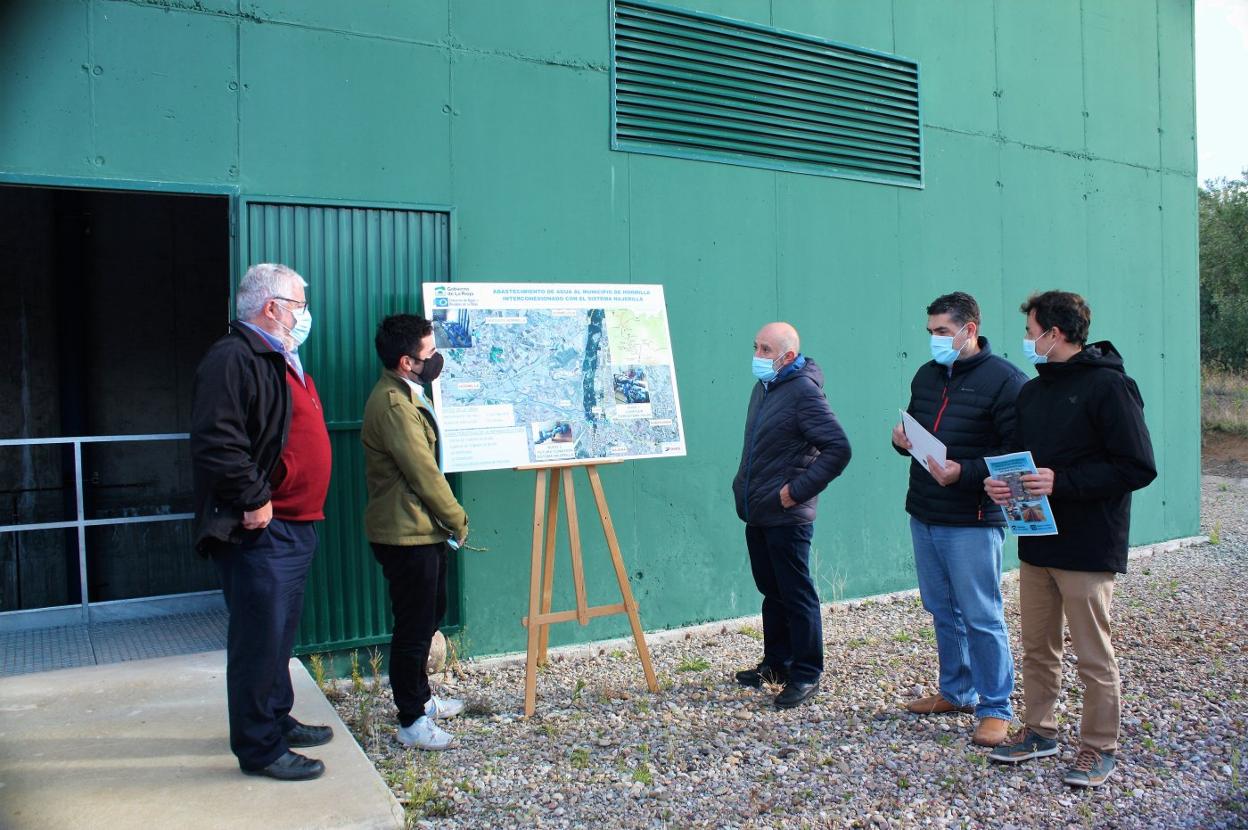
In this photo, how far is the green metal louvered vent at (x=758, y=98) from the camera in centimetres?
589

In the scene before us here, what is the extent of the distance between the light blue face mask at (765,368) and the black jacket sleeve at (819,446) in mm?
243

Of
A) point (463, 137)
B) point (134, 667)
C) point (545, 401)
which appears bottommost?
point (134, 667)

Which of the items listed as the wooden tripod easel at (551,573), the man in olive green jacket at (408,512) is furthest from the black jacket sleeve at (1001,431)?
the man in olive green jacket at (408,512)

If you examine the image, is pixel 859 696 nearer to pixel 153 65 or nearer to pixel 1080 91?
pixel 153 65

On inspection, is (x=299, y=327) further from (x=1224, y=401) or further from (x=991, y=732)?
(x=1224, y=401)

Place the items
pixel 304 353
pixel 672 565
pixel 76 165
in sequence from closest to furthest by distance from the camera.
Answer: pixel 76 165 → pixel 304 353 → pixel 672 565

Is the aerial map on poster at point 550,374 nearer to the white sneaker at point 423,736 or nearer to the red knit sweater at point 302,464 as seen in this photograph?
the red knit sweater at point 302,464

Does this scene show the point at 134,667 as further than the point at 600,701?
No

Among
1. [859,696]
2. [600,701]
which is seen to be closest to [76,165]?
[600,701]

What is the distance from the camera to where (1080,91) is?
8.27 metres

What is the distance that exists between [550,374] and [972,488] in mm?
2115

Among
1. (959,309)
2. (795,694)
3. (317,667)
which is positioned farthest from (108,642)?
(959,309)

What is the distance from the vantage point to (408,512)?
3.93m

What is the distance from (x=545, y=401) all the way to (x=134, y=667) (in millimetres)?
2327
